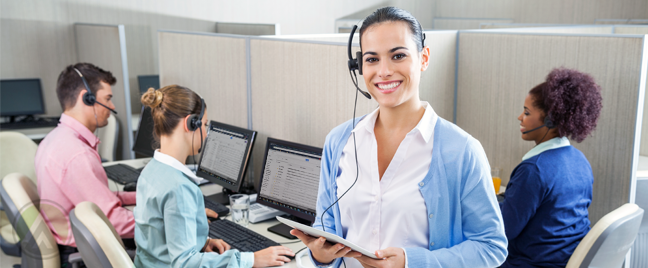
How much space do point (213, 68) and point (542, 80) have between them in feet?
4.89

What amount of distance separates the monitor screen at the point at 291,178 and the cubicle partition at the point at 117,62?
1805 mm

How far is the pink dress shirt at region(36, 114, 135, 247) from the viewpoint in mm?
1924

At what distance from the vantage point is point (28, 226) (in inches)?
71.4

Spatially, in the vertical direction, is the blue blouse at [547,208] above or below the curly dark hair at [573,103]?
below

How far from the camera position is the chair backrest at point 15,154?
255 cm

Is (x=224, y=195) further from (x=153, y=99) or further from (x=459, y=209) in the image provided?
(x=459, y=209)

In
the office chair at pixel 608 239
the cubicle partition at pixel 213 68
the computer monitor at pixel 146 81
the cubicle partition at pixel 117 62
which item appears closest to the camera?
the office chair at pixel 608 239

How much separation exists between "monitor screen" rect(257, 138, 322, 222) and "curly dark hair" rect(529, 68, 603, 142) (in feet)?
2.93

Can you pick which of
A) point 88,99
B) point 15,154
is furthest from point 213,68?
point 15,154

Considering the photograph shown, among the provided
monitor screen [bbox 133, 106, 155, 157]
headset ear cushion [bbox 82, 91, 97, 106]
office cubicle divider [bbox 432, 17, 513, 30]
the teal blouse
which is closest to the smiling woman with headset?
the teal blouse

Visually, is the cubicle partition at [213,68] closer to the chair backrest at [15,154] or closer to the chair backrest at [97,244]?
the chair backrest at [15,154]

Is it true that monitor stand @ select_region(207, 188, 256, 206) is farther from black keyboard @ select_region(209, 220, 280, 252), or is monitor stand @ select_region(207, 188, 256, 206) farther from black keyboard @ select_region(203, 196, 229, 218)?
black keyboard @ select_region(209, 220, 280, 252)

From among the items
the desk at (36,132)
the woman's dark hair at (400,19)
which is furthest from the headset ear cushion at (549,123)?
the desk at (36,132)

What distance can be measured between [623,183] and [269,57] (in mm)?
1484
